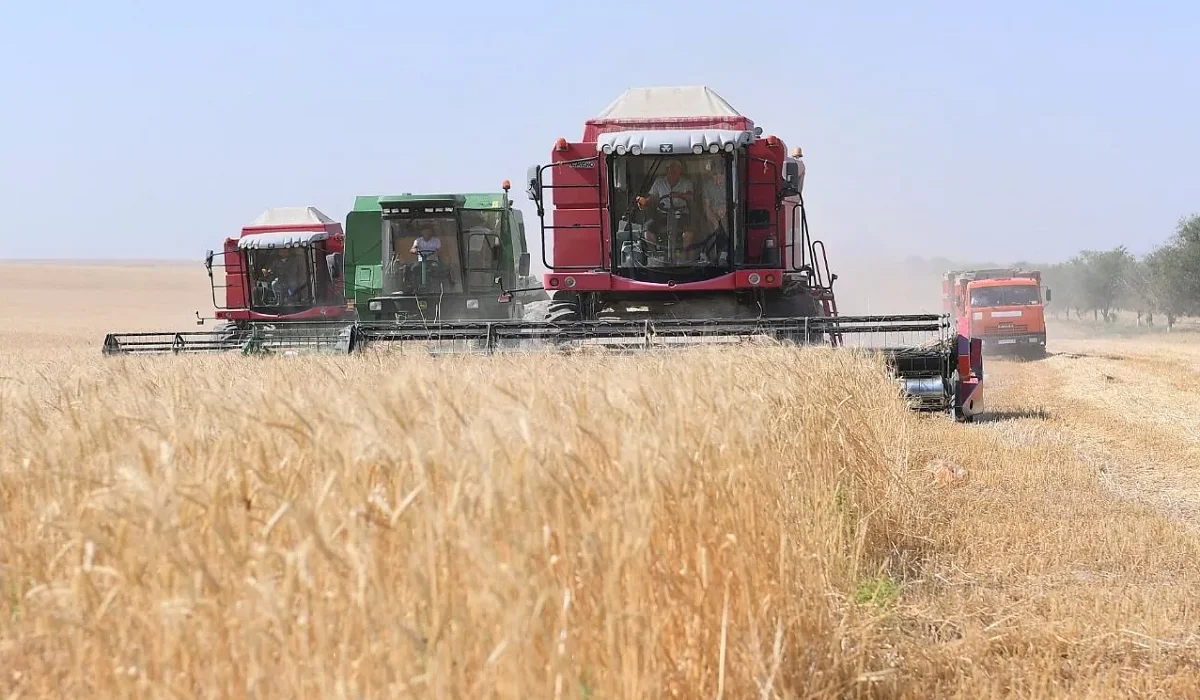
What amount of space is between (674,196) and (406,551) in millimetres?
9902

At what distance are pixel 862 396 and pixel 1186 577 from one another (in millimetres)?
2380

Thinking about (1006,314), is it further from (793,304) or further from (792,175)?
(792,175)

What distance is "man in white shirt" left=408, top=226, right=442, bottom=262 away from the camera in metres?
17.5

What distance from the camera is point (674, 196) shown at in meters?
12.0

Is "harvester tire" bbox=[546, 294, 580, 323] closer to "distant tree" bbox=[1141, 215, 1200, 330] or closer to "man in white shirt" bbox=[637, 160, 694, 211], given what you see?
"man in white shirt" bbox=[637, 160, 694, 211]

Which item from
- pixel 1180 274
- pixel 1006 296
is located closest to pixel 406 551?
pixel 1006 296

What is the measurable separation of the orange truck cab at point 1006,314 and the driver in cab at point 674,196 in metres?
19.8

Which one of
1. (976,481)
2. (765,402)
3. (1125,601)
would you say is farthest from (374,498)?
(976,481)

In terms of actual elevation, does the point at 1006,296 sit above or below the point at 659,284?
below

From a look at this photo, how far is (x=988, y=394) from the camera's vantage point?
17.6 metres

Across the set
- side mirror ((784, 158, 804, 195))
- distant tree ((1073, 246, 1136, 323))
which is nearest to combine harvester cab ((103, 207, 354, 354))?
side mirror ((784, 158, 804, 195))

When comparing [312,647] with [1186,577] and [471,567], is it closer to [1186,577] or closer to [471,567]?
[471,567]

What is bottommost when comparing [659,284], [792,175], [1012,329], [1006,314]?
[1012,329]

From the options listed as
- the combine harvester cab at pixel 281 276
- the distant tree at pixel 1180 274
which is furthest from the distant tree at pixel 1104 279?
the combine harvester cab at pixel 281 276
